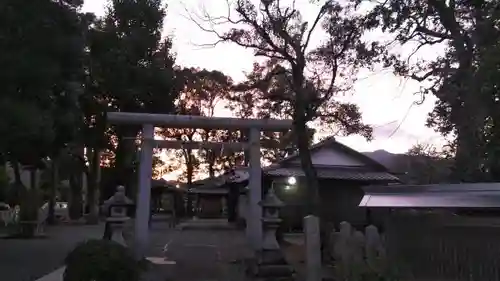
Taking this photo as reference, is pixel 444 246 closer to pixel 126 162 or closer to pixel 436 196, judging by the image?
pixel 436 196

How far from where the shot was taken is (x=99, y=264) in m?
10.1

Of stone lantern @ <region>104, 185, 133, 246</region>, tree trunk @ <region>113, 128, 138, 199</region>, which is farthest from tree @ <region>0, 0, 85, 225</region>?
tree trunk @ <region>113, 128, 138, 199</region>

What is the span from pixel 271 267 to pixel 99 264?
4.81 meters

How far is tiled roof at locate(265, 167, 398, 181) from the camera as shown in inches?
1134

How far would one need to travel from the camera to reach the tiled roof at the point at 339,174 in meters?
28.8

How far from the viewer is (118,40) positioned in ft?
103

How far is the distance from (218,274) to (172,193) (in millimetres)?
37563

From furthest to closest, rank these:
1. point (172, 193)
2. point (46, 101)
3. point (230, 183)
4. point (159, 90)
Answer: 1. point (172, 193)
2. point (230, 183)
3. point (159, 90)
4. point (46, 101)

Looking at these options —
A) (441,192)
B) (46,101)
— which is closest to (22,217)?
(46,101)

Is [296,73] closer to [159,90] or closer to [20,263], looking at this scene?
[20,263]

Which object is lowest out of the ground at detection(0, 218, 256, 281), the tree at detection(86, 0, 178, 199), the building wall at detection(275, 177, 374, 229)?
the ground at detection(0, 218, 256, 281)

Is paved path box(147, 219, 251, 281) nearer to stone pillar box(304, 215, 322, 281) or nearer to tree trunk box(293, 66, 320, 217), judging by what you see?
tree trunk box(293, 66, 320, 217)

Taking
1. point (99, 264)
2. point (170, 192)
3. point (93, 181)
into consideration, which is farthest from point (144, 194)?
point (170, 192)

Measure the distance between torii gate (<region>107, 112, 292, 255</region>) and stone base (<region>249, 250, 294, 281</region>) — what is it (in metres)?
0.48
